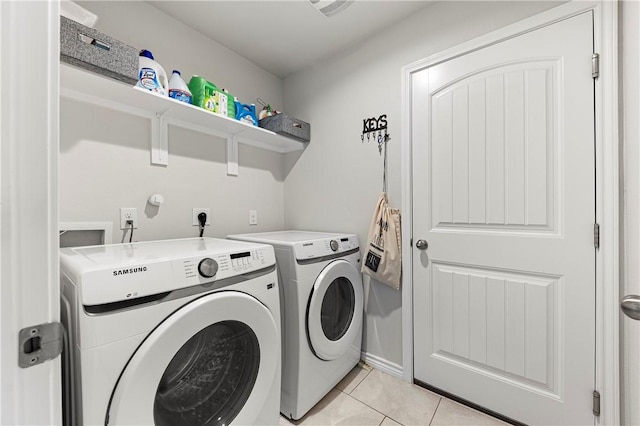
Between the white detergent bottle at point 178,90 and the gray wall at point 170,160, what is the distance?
0.67 ft

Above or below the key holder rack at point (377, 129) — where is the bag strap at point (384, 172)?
below

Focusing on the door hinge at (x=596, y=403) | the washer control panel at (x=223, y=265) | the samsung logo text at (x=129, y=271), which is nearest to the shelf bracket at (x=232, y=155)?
the washer control panel at (x=223, y=265)

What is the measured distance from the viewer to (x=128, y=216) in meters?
1.44

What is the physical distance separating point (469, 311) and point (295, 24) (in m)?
2.08

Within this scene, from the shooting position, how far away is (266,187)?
2.22m

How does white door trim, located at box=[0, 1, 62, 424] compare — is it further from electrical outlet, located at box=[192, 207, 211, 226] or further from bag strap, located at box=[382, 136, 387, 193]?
bag strap, located at box=[382, 136, 387, 193]

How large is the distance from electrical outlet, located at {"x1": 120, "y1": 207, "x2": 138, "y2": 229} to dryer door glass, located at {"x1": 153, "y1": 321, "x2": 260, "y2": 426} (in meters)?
0.90

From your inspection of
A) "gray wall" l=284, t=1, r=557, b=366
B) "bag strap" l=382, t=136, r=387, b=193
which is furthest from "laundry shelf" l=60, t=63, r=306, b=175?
"bag strap" l=382, t=136, r=387, b=193

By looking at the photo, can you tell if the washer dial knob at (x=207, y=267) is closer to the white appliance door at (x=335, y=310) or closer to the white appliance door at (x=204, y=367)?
the white appliance door at (x=204, y=367)

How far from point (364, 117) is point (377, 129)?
0.15m

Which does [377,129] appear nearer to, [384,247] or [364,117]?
[364,117]

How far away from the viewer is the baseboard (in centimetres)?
169

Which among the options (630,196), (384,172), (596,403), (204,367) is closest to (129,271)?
(204,367)

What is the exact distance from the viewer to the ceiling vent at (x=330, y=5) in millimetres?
1527
